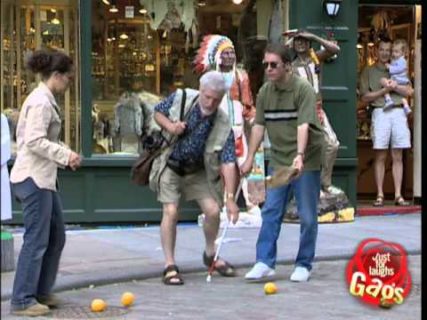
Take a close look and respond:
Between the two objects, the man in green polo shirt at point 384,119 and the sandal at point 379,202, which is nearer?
the man in green polo shirt at point 384,119

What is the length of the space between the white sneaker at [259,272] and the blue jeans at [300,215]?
33 mm

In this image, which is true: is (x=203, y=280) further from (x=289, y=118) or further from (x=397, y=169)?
(x=397, y=169)

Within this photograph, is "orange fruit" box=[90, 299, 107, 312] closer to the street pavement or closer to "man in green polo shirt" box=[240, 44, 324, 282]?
the street pavement

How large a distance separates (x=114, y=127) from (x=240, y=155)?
4.98 ft

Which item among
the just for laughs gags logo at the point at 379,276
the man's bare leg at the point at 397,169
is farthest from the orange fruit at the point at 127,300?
the man's bare leg at the point at 397,169

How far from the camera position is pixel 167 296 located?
646cm

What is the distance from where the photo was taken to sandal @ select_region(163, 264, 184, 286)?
6824 mm

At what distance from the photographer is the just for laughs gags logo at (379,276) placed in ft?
16.9

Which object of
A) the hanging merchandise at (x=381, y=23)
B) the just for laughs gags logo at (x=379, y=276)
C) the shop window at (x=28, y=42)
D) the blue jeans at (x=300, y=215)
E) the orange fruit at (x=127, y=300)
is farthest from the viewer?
the hanging merchandise at (x=381, y=23)

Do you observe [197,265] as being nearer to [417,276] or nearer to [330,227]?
[417,276]

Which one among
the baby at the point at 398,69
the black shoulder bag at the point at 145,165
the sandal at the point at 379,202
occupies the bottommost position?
the sandal at the point at 379,202

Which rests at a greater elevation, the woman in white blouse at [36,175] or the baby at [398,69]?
the baby at [398,69]

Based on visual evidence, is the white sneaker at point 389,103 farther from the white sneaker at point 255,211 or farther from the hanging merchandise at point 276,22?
the white sneaker at point 255,211

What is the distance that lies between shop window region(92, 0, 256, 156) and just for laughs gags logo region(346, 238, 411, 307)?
4.68 metres
